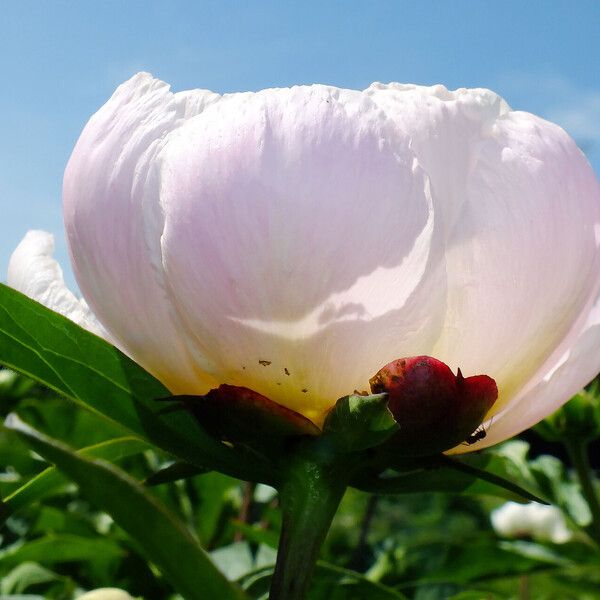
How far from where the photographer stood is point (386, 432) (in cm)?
42

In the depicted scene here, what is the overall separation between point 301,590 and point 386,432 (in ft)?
0.25

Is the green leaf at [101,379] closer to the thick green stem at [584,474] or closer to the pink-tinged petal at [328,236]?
the pink-tinged petal at [328,236]

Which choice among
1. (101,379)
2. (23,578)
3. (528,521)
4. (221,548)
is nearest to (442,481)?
(101,379)

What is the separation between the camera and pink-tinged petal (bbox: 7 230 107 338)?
1.82 feet

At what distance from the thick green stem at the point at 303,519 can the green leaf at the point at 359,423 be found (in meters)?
0.02

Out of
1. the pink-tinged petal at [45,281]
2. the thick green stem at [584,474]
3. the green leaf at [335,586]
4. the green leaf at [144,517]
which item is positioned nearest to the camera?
the green leaf at [144,517]

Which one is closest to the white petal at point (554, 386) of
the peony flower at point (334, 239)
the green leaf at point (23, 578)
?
the peony flower at point (334, 239)

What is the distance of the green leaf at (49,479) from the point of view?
1.77ft

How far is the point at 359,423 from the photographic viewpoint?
42 centimetres

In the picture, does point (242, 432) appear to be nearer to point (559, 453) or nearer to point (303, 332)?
point (303, 332)

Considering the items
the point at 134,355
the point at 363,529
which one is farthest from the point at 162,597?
the point at 134,355

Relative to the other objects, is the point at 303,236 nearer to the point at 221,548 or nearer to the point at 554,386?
the point at 554,386

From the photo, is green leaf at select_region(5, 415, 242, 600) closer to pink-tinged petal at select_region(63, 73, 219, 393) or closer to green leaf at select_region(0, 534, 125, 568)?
pink-tinged petal at select_region(63, 73, 219, 393)

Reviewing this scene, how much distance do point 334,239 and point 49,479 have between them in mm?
244
